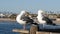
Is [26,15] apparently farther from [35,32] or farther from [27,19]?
[35,32]

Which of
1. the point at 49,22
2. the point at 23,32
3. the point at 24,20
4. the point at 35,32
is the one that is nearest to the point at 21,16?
the point at 24,20

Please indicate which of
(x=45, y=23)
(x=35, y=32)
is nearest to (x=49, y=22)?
(x=45, y=23)

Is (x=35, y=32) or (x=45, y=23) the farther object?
(x=45, y=23)

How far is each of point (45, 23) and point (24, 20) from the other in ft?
3.34

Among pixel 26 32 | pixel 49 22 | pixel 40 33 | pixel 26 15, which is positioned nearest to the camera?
pixel 40 33

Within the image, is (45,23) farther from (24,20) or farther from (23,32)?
(23,32)

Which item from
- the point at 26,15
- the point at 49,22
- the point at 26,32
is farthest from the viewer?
the point at 26,15

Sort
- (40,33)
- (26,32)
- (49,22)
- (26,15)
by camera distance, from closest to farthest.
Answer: (40,33) → (26,32) → (49,22) → (26,15)

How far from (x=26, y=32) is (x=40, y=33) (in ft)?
6.01

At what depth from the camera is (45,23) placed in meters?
14.7

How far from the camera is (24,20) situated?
1484 cm

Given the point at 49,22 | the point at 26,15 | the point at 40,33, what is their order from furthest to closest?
the point at 26,15
the point at 49,22
the point at 40,33

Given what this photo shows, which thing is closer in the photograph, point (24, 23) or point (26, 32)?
point (26, 32)

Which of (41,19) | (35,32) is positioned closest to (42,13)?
(41,19)
